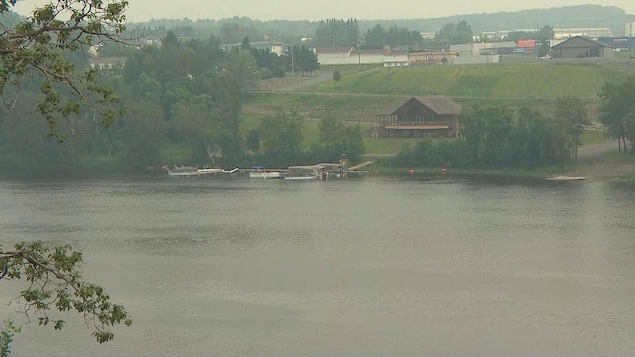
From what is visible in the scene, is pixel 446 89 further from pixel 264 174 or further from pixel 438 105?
pixel 264 174

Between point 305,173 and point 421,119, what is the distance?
1082 centimetres

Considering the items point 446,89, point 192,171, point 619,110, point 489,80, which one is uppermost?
point 489,80

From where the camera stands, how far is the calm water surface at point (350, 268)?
2291 cm

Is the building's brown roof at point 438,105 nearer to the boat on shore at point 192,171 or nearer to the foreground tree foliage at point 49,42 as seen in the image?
the boat on shore at point 192,171

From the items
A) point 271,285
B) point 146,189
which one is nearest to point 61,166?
point 146,189

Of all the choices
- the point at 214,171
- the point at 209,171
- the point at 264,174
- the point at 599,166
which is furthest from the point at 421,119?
the point at 599,166

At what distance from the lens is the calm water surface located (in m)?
22.9

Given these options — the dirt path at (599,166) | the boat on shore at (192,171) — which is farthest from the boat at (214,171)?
the dirt path at (599,166)

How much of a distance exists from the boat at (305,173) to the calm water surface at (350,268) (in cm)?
884

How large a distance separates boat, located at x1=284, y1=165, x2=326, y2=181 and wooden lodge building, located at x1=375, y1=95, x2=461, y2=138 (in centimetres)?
857

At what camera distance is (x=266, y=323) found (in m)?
24.3

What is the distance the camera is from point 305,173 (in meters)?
60.8

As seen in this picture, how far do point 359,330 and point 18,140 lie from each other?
4807 cm

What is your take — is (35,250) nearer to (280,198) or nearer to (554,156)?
(280,198)
